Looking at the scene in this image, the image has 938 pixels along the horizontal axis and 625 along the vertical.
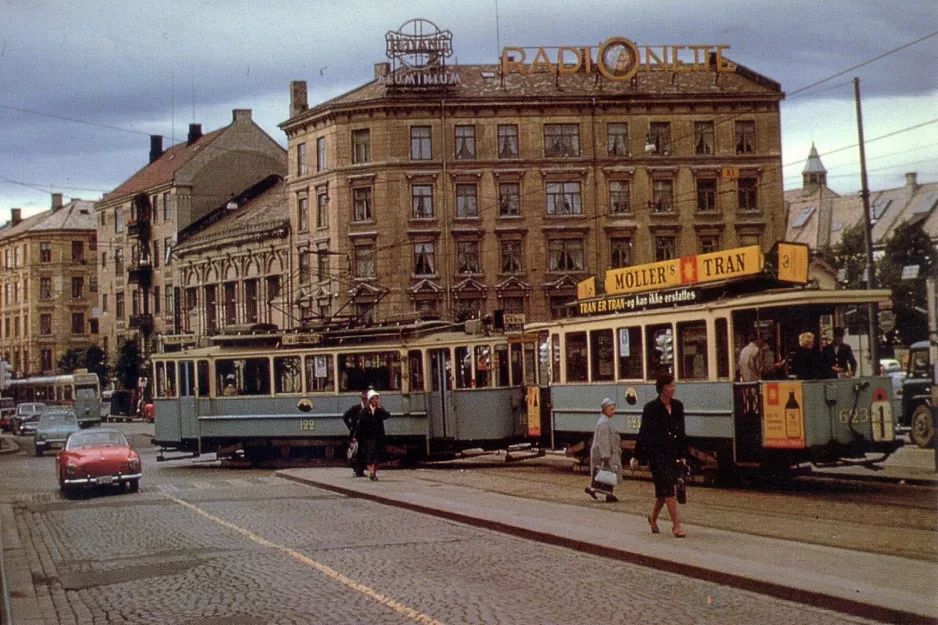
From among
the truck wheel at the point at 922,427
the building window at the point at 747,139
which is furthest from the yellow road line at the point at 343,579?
the building window at the point at 747,139

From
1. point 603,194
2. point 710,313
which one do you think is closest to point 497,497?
point 710,313

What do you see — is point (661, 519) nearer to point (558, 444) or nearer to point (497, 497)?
point (497, 497)

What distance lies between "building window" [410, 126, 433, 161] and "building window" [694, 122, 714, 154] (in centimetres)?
1181

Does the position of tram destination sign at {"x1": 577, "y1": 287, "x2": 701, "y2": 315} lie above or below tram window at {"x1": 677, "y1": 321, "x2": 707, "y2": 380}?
above

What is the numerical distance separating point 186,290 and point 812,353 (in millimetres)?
61032

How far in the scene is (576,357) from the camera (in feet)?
83.5

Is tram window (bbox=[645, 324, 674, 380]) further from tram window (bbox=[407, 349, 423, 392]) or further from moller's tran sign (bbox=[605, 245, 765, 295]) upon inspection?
tram window (bbox=[407, 349, 423, 392])

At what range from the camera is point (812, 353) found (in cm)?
1950

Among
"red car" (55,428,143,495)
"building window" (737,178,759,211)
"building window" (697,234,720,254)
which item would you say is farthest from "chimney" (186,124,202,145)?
"red car" (55,428,143,495)

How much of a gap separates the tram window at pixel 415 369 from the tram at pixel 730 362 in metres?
5.41

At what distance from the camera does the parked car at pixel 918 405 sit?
28312 millimetres

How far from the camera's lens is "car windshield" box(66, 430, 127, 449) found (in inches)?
1039

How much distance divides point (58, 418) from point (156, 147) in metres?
46.3

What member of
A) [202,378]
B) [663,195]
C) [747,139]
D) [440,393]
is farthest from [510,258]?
[440,393]
